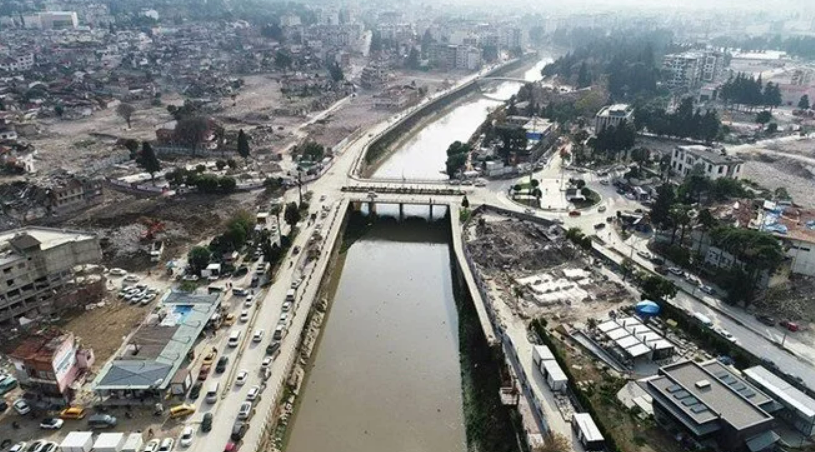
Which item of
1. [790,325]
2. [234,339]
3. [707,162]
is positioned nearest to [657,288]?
[790,325]

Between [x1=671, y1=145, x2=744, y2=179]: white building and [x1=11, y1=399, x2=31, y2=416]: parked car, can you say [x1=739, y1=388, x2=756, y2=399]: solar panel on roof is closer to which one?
[x1=671, y1=145, x2=744, y2=179]: white building

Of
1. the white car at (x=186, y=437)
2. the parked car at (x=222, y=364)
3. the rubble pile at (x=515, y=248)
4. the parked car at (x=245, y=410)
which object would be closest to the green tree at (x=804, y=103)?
the rubble pile at (x=515, y=248)

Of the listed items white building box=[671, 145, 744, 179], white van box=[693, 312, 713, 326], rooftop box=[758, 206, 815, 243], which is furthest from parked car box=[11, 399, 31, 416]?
white building box=[671, 145, 744, 179]

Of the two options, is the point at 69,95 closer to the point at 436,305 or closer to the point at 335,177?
the point at 335,177

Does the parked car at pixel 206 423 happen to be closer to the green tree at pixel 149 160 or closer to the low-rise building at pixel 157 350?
the low-rise building at pixel 157 350

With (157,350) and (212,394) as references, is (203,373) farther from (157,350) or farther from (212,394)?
(157,350)
